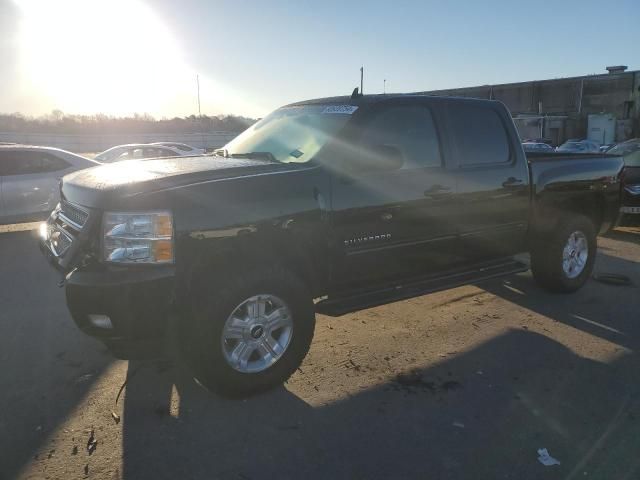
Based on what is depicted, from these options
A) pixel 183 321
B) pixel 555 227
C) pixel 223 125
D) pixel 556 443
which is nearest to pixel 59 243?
pixel 183 321

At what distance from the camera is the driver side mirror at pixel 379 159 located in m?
3.72

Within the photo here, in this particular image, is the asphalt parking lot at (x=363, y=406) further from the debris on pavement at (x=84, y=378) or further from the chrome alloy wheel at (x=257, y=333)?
the chrome alloy wheel at (x=257, y=333)

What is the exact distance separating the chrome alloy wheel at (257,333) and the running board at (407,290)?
35cm

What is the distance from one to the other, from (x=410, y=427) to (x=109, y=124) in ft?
190

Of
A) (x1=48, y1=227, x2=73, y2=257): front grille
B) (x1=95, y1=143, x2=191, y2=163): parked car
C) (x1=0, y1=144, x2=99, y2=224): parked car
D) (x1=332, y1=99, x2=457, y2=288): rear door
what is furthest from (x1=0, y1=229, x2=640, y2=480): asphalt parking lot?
(x1=95, y1=143, x2=191, y2=163): parked car

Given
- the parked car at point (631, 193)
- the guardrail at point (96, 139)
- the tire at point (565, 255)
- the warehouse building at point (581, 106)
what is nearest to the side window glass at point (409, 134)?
the tire at point (565, 255)

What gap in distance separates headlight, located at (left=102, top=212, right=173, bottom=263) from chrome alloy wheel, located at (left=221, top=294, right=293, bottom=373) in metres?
0.60

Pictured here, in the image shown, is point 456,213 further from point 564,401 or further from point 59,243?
point 59,243

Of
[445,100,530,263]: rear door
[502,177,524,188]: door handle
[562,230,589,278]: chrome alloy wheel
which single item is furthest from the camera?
[562,230,589,278]: chrome alloy wheel

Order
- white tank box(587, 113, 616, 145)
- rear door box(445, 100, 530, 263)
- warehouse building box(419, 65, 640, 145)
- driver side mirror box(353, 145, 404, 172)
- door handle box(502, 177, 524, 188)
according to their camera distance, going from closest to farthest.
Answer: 1. driver side mirror box(353, 145, 404, 172)
2. rear door box(445, 100, 530, 263)
3. door handle box(502, 177, 524, 188)
4. white tank box(587, 113, 616, 145)
5. warehouse building box(419, 65, 640, 145)

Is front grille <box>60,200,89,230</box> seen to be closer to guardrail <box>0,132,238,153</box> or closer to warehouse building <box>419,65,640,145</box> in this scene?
guardrail <box>0,132,238,153</box>

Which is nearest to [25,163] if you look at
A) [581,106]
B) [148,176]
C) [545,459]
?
[148,176]

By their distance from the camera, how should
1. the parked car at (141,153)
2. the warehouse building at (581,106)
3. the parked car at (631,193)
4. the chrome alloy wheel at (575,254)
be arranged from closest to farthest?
the chrome alloy wheel at (575,254) < the parked car at (631,193) < the parked car at (141,153) < the warehouse building at (581,106)

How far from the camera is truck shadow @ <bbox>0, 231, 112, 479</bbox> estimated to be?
2912 millimetres
